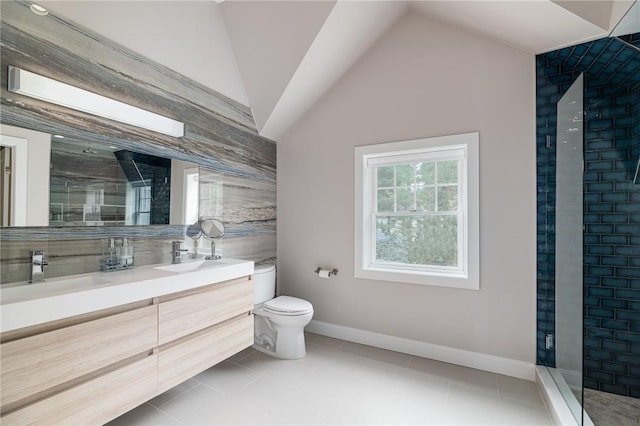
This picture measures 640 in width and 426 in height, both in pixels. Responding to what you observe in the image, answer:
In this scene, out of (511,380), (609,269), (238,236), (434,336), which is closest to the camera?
(609,269)

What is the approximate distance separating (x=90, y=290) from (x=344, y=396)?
1.65 meters

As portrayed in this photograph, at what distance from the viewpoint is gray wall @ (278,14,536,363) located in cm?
226

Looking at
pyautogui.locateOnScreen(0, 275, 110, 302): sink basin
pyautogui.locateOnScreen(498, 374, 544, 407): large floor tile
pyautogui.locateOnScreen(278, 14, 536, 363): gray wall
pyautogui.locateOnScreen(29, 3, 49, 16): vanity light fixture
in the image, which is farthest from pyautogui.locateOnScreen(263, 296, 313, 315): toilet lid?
pyautogui.locateOnScreen(29, 3, 49, 16): vanity light fixture

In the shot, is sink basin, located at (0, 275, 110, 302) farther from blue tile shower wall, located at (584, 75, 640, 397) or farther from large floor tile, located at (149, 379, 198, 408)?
blue tile shower wall, located at (584, 75, 640, 397)

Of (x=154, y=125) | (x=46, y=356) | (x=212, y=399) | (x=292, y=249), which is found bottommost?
(x=212, y=399)

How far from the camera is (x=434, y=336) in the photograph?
2533 mm

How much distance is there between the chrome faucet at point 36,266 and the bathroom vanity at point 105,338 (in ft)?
0.15

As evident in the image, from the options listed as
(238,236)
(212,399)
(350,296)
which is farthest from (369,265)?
(212,399)

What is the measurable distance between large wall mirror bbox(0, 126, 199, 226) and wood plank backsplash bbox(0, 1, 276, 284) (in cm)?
5

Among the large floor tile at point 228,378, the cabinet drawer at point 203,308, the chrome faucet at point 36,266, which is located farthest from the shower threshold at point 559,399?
the chrome faucet at point 36,266

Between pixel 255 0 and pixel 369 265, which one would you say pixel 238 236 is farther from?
pixel 255 0

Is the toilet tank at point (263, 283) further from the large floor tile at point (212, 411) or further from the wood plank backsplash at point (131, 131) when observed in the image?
the large floor tile at point (212, 411)

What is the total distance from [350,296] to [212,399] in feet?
4.84

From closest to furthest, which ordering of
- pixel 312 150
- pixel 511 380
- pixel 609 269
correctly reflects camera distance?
pixel 609 269, pixel 511 380, pixel 312 150
